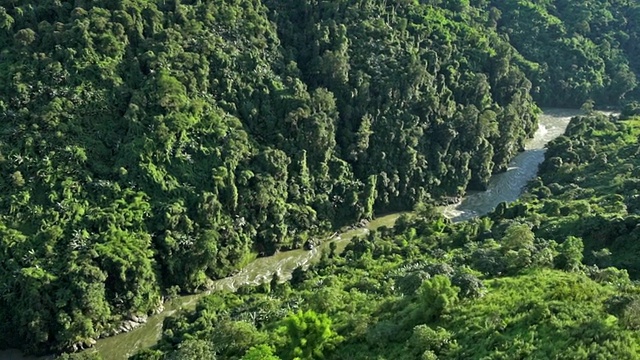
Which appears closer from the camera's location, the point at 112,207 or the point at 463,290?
the point at 463,290

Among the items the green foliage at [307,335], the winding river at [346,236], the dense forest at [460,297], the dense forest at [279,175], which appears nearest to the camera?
the dense forest at [460,297]

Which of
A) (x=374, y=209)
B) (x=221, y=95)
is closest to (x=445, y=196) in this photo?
(x=374, y=209)

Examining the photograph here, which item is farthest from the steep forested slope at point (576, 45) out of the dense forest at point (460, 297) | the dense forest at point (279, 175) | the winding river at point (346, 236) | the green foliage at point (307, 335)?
the green foliage at point (307, 335)

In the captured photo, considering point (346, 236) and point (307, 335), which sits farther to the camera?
point (346, 236)

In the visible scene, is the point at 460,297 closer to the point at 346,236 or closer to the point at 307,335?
the point at 307,335

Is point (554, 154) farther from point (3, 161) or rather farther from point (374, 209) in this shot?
point (3, 161)

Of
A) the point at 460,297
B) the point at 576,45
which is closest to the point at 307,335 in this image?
the point at 460,297

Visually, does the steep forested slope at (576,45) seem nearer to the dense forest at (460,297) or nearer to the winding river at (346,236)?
the winding river at (346,236)
